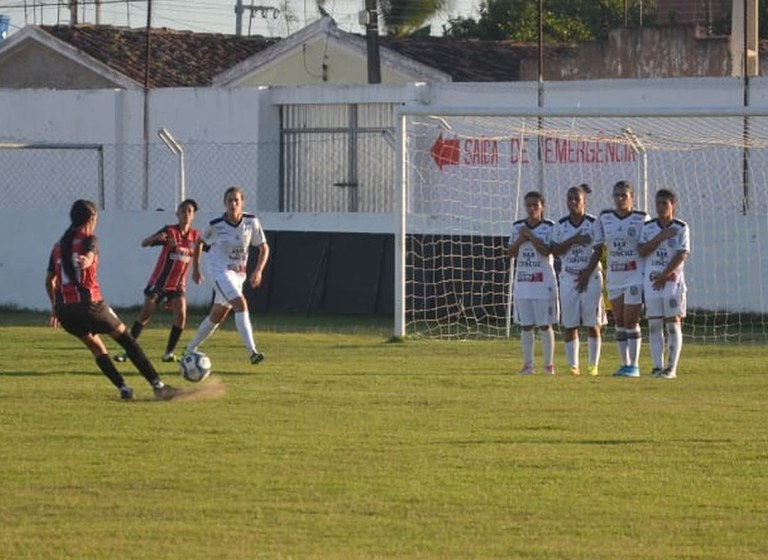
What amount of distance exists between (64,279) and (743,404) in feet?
18.4

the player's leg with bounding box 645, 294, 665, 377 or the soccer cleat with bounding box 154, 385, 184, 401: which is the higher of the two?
the player's leg with bounding box 645, 294, 665, 377

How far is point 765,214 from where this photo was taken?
83.9ft

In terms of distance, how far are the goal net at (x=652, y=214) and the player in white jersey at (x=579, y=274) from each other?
15.9 feet

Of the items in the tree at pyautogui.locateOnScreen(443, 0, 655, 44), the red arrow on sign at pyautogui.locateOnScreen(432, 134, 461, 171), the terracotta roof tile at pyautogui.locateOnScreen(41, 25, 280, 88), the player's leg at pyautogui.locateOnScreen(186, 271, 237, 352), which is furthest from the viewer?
the tree at pyautogui.locateOnScreen(443, 0, 655, 44)

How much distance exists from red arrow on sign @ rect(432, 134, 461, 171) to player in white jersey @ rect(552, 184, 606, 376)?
1253 centimetres

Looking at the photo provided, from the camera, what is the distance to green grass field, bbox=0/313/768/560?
9016 millimetres

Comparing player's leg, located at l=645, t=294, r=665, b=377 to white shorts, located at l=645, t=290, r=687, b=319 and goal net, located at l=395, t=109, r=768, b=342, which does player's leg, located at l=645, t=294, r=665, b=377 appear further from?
goal net, located at l=395, t=109, r=768, b=342

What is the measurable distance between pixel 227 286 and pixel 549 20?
44658mm

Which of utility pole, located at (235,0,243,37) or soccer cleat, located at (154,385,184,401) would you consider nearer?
soccer cleat, located at (154,385,184,401)

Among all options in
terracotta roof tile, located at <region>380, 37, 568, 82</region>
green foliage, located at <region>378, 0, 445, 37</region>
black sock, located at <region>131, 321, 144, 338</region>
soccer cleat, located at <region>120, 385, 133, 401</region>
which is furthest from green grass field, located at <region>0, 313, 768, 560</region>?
green foliage, located at <region>378, 0, 445, 37</region>

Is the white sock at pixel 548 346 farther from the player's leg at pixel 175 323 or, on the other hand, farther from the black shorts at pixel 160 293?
the black shorts at pixel 160 293

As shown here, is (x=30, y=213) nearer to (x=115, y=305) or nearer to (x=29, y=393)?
(x=115, y=305)

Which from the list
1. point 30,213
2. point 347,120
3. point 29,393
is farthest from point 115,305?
point 29,393

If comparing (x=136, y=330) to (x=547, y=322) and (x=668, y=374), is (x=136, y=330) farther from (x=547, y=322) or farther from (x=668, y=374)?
(x=668, y=374)
